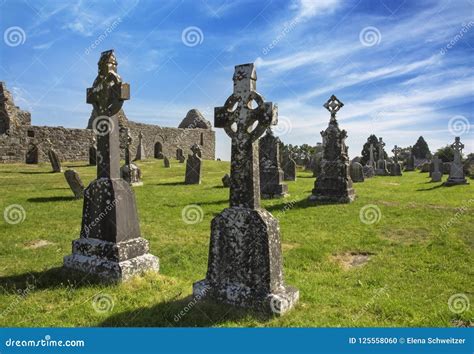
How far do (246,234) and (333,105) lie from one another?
999cm

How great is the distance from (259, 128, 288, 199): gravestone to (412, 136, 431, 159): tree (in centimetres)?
5274

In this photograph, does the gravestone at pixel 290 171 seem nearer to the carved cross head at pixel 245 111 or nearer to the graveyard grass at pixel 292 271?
the graveyard grass at pixel 292 271

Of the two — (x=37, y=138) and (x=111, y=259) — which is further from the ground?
(x=37, y=138)

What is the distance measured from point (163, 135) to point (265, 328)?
37.9 m

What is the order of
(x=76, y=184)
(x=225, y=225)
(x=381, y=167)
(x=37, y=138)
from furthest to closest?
(x=381, y=167)
(x=37, y=138)
(x=76, y=184)
(x=225, y=225)

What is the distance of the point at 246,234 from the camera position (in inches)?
163

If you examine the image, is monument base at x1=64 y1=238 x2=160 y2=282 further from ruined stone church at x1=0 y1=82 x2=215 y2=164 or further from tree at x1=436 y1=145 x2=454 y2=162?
tree at x1=436 y1=145 x2=454 y2=162

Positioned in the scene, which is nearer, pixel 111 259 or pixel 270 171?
pixel 111 259

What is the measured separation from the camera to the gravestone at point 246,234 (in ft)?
13.3

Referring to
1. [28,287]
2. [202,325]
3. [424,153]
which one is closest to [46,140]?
[28,287]

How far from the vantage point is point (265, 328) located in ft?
11.8

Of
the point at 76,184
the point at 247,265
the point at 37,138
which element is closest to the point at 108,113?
the point at 247,265

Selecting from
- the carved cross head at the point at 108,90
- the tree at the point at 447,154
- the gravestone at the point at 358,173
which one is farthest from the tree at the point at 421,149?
the carved cross head at the point at 108,90

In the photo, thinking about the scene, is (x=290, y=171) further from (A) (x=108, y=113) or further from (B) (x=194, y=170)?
(A) (x=108, y=113)
